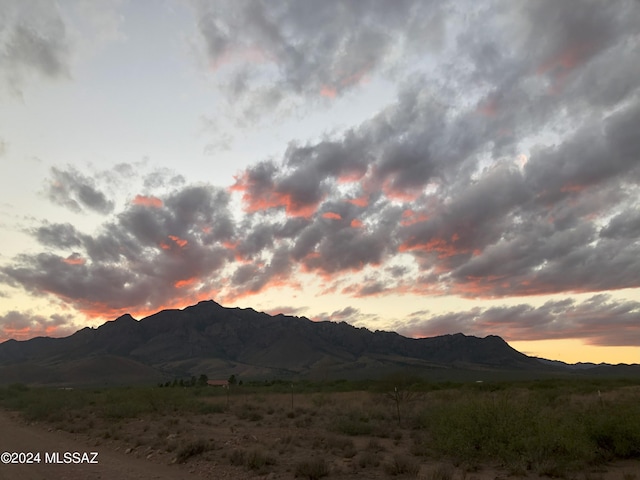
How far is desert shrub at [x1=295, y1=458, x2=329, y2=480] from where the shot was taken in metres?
14.6

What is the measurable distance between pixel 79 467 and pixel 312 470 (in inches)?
353

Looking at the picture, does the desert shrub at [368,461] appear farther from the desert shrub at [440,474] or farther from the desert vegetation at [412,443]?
the desert shrub at [440,474]

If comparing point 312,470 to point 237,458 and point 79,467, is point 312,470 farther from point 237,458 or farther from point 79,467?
point 79,467

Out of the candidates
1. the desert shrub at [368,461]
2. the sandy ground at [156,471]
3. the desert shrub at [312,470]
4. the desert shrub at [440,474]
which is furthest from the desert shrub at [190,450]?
the desert shrub at [440,474]

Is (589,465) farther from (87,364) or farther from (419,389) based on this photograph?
(87,364)

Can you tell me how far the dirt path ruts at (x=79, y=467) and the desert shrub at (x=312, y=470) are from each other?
13.2 ft

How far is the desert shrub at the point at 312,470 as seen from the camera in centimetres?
1460

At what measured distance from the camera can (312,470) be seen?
1467cm

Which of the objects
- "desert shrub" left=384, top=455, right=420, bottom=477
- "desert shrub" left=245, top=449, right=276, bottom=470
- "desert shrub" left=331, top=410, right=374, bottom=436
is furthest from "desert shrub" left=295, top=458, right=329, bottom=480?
"desert shrub" left=331, top=410, right=374, bottom=436

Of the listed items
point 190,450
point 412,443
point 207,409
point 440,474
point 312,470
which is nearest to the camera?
point 440,474

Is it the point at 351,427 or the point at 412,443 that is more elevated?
the point at 351,427

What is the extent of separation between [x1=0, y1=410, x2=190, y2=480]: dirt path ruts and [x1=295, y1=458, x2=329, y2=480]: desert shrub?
403cm

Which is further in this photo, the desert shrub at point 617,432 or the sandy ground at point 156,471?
the desert shrub at point 617,432

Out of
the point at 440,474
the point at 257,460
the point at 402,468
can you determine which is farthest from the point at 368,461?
the point at 257,460
